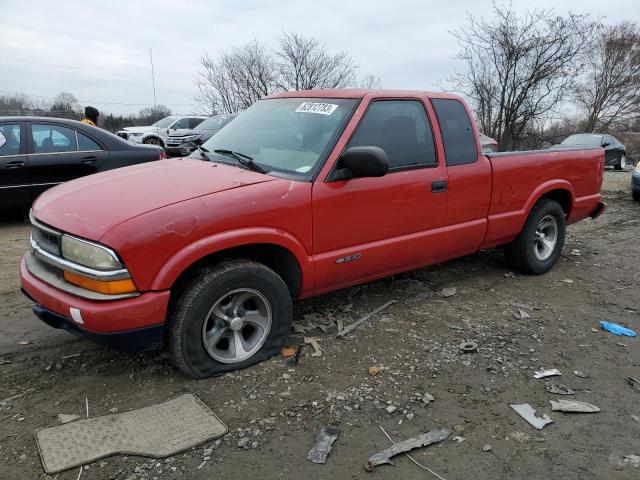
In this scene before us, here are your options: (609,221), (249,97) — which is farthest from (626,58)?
(609,221)

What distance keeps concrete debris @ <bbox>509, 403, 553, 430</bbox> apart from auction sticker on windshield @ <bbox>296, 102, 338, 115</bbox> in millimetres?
2405

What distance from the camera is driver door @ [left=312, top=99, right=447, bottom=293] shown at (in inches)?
139

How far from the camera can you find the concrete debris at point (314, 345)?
3546 mm

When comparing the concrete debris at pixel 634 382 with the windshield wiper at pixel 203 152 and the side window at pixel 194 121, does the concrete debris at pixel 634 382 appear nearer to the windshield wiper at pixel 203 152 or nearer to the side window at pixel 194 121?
the windshield wiper at pixel 203 152

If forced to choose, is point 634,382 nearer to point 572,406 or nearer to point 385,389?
point 572,406

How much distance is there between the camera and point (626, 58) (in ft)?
95.3

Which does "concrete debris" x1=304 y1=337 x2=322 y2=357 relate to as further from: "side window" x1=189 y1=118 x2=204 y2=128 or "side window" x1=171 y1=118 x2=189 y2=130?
"side window" x1=171 y1=118 x2=189 y2=130

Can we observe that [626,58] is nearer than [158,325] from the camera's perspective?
No

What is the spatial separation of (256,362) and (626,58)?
33537mm

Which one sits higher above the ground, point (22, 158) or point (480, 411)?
point (22, 158)

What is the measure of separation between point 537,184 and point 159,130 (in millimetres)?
18174

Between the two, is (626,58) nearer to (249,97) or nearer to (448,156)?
(249,97)

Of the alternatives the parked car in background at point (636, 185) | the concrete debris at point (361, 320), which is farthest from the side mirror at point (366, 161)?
the parked car in background at point (636, 185)

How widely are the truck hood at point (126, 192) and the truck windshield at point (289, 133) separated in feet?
0.87
